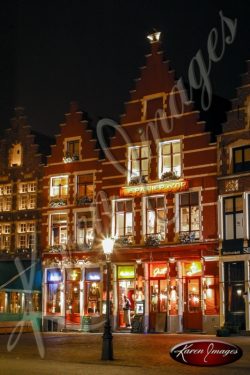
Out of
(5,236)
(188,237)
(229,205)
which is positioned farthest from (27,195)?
(229,205)

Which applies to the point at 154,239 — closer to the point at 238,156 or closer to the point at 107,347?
the point at 238,156

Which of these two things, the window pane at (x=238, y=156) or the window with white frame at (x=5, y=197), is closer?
the window pane at (x=238, y=156)

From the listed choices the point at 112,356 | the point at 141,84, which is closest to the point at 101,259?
the point at 141,84

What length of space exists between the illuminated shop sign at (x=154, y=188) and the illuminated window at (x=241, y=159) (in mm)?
3092

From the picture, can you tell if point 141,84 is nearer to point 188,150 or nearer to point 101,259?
point 188,150

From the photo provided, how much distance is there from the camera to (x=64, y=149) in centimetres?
4331

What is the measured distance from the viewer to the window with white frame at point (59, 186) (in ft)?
141

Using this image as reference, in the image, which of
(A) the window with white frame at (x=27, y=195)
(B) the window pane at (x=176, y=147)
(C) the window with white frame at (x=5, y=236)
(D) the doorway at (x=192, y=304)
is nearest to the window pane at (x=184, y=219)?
(D) the doorway at (x=192, y=304)

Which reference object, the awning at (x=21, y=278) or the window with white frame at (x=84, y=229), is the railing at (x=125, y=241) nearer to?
the window with white frame at (x=84, y=229)

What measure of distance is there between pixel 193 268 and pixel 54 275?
991cm

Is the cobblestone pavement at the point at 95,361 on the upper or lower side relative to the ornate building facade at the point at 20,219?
lower

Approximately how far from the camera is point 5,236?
4534 centimetres

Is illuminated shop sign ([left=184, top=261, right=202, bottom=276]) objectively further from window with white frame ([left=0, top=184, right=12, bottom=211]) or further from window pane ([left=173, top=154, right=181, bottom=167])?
window with white frame ([left=0, top=184, right=12, bottom=211])

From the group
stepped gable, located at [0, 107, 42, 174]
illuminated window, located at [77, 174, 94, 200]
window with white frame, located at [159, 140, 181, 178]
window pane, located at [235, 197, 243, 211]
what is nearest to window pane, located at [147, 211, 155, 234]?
window with white frame, located at [159, 140, 181, 178]
